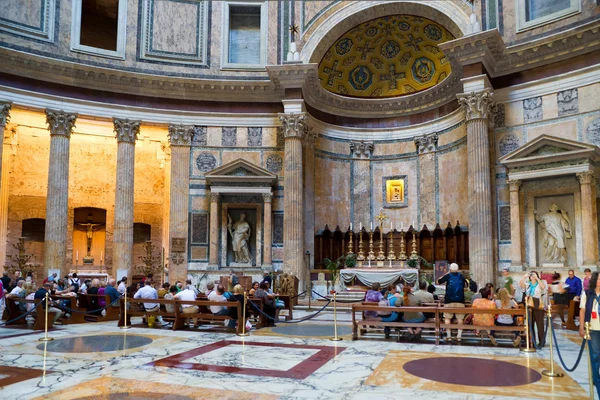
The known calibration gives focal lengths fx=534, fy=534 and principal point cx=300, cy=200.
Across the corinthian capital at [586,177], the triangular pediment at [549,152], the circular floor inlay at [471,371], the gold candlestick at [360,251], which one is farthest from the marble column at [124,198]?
the corinthian capital at [586,177]

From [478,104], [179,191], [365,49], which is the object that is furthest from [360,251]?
[365,49]

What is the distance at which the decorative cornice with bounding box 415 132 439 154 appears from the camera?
2373cm

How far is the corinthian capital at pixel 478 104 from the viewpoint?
62.7 ft

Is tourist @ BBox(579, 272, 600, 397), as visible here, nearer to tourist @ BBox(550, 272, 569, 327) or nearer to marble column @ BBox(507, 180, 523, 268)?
tourist @ BBox(550, 272, 569, 327)

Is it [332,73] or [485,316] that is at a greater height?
[332,73]

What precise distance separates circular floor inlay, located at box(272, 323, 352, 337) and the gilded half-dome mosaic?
47.8ft

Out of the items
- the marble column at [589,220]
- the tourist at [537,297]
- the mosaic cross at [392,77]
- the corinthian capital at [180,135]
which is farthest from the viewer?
the mosaic cross at [392,77]

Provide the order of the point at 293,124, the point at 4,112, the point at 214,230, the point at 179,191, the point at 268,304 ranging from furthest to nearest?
the point at 179,191 < the point at 214,230 < the point at 293,124 < the point at 4,112 < the point at 268,304

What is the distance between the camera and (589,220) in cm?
1678

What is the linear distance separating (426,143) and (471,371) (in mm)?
17026

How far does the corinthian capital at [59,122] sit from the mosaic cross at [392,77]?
14249mm

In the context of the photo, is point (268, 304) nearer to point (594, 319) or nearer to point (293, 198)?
point (594, 319)

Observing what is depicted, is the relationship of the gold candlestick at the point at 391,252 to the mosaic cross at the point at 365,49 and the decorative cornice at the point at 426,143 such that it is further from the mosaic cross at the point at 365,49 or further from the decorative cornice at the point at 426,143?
the mosaic cross at the point at 365,49

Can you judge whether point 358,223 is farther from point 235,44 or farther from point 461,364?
point 461,364
